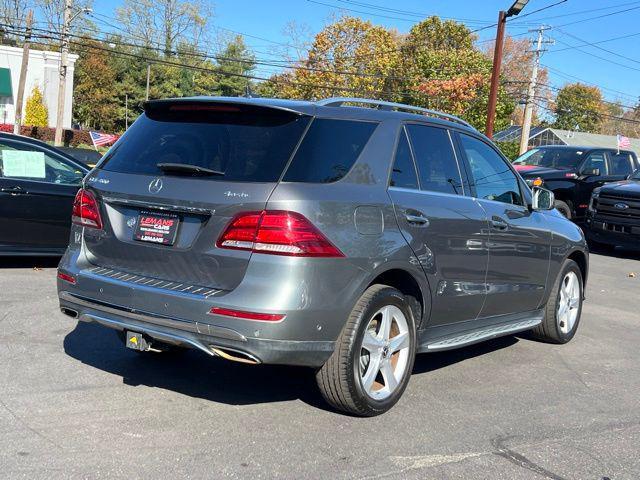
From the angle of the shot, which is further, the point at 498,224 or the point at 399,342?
the point at 498,224

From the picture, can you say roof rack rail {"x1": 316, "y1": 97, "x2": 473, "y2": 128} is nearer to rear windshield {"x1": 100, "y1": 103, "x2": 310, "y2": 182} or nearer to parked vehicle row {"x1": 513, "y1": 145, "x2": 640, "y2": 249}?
rear windshield {"x1": 100, "y1": 103, "x2": 310, "y2": 182}

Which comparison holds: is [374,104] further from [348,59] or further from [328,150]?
[348,59]

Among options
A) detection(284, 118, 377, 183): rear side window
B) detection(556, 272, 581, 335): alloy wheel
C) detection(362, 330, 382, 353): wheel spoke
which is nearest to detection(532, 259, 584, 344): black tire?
detection(556, 272, 581, 335): alloy wheel

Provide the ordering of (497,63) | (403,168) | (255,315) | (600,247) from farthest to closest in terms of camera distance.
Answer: (497,63), (600,247), (403,168), (255,315)

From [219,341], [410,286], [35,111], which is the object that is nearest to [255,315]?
[219,341]

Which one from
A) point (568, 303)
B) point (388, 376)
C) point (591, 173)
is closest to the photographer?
point (388, 376)

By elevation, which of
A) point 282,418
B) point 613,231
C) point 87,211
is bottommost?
point 282,418

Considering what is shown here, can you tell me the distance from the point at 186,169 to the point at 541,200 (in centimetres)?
344

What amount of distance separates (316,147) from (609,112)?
372 feet

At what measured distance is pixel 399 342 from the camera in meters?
4.60

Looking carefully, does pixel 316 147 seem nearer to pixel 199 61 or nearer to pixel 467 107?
pixel 467 107

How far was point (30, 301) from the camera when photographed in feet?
22.9

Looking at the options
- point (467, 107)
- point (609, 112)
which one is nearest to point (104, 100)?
point (467, 107)

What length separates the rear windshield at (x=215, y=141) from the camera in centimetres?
408
